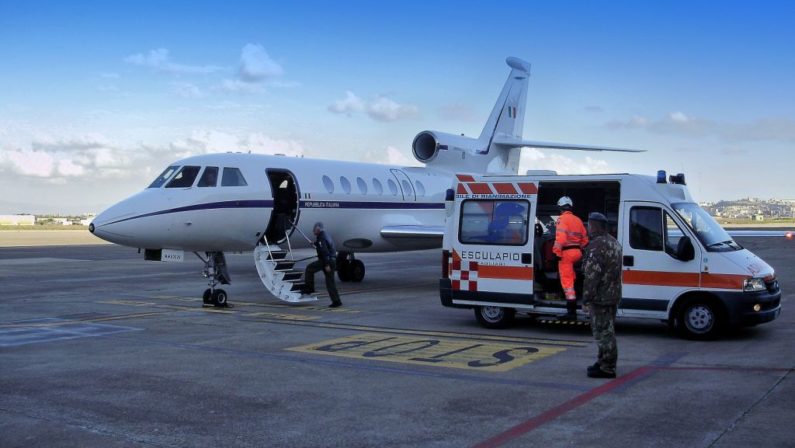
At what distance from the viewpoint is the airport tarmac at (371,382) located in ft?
20.2

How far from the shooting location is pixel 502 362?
30.3 ft

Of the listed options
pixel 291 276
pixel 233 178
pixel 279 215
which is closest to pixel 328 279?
pixel 291 276

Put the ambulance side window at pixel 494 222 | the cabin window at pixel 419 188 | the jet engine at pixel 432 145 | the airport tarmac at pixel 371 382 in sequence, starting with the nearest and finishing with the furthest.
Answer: the airport tarmac at pixel 371 382 → the ambulance side window at pixel 494 222 → the cabin window at pixel 419 188 → the jet engine at pixel 432 145

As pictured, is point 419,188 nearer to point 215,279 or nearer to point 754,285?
point 215,279

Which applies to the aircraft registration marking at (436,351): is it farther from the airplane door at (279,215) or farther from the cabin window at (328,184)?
the cabin window at (328,184)

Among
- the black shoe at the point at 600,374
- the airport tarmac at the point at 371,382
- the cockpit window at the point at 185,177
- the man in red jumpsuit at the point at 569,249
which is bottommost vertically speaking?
the airport tarmac at the point at 371,382

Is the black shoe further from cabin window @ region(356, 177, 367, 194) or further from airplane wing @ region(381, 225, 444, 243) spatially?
cabin window @ region(356, 177, 367, 194)

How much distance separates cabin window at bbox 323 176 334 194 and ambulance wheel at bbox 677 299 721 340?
10421 mm

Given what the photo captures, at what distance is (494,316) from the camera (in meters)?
12.1

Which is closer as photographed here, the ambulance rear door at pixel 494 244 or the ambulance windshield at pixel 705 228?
the ambulance windshield at pixel 705 228

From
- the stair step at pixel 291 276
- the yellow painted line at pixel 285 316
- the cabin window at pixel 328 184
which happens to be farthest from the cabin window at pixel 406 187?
the yellow painted line at pixel 285 316

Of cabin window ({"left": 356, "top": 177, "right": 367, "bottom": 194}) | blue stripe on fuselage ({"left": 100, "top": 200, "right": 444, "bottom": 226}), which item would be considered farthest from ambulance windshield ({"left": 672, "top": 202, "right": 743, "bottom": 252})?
cabin window ({"left": 356, "top": 177, "right": 367, "bottom": 194})

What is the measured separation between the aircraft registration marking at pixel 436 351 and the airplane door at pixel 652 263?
173 centimetres

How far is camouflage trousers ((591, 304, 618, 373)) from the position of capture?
8.17m
